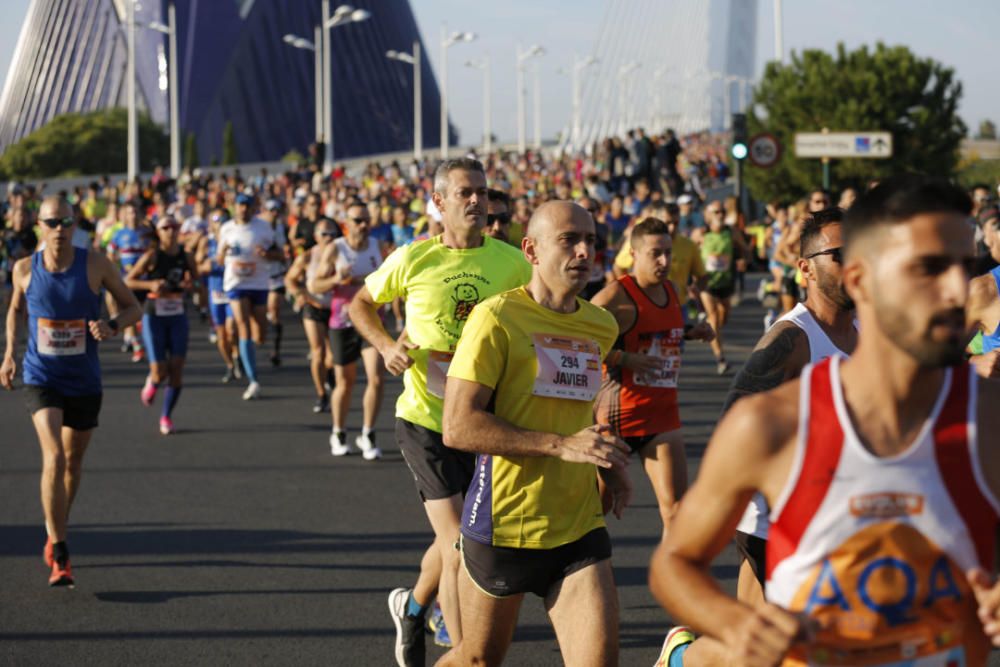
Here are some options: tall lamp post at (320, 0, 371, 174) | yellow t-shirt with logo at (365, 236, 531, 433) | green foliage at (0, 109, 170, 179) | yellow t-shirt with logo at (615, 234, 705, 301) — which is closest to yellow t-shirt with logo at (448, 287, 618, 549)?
yellow t-shirt with logo at (365, 236, 531, 433)

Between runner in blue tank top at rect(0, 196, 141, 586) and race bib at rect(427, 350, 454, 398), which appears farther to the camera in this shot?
runner in blue tank top at rect(0, 196, 141, 586)

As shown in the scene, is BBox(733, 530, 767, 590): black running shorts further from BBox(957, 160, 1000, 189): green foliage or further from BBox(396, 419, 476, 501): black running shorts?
BBox(957, 160, 1000, 189): green foliage

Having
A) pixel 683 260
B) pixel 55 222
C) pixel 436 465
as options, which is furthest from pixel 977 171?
Answer: pixel 436 465

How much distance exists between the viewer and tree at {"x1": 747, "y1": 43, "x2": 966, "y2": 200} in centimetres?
4994

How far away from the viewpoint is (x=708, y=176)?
44.2 m

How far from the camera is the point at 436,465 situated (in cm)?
538

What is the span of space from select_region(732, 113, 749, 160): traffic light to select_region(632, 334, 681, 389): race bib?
48.0 feet

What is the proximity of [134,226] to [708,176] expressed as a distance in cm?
3148

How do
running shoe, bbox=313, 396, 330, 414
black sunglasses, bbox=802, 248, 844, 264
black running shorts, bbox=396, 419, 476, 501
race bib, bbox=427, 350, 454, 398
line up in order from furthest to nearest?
running shoe, bbox=313, 396, 330, 414 → race bib, bbox=427, 350, 454, 398 → black running shorts, bbox=396, 419, 476, 501 → black sunglasses, bbox=802, 248, 844, 264

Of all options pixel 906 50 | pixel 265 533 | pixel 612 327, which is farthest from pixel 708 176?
pixel 612 327

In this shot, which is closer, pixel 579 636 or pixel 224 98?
pixel 579 636

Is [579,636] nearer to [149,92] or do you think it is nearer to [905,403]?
[905,403]

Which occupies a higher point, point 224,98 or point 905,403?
point 224,98

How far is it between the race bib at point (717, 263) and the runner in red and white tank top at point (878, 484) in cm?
1348
